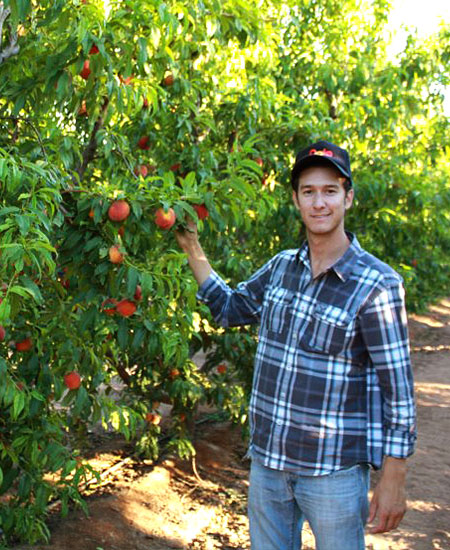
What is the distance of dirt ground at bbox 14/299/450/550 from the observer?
429 cm

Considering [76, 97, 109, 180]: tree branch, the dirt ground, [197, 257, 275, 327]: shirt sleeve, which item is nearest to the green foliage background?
[76, 97, 109, 180]: tree branch

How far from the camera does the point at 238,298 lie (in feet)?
7.91

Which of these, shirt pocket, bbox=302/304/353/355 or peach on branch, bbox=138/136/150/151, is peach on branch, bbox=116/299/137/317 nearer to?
shirt pocket, bbox=302/304/353/355

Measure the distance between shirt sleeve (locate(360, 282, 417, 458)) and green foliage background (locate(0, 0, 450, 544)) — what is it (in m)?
0.76

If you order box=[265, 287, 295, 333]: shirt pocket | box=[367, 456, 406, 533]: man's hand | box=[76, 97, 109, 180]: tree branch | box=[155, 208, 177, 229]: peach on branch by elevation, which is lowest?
box=[367, 456, 406, 533]: man's hand

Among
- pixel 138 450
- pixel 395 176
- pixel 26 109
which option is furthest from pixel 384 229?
pixel 26 109

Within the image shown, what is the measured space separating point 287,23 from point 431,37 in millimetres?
1439

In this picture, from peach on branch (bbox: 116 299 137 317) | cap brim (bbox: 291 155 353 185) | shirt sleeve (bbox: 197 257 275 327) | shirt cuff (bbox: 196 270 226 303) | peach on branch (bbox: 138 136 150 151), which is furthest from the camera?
peach on branch (bbox: 138 136 150 151)

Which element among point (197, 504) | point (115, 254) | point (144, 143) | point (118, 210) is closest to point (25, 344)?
point (115, 254)

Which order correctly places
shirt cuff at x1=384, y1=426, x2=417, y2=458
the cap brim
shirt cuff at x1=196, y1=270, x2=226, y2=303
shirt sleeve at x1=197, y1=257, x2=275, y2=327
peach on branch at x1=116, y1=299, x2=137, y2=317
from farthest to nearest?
1. peach on branch at x1=116, y1=299, x2=137, y2=317
2. shirt cuff at x1=196, y1=270, x2=226, y2=303
3. shirt sleeve at x1=197, y1=257, x2=275, y2=327
4. the cap brim
5. shirt cuff at x1=384, y1=426, x2=417, y2=458

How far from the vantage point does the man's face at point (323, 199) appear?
6.81ft

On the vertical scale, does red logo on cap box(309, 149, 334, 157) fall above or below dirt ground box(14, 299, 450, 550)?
above

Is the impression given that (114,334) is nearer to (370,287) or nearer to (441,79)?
(370,287)

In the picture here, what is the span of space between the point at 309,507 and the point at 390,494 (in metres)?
0.23
